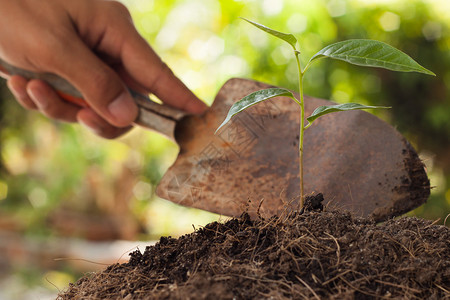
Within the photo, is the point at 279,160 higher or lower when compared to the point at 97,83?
lower

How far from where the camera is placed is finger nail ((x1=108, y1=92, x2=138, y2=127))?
117cm

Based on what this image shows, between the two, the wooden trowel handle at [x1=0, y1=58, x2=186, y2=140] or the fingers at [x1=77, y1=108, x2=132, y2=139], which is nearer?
the wooden trowel handle at [x1=0, y1=58, x2=186, y2=140]

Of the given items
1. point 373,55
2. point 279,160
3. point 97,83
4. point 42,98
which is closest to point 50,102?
point 42,98

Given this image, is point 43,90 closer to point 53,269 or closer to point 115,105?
point 115,105

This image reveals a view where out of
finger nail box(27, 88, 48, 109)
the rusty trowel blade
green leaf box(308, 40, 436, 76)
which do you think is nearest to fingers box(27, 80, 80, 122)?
finger nail box(27, 88, 48, 109)

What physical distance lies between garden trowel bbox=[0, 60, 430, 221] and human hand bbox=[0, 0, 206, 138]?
85 millimetres

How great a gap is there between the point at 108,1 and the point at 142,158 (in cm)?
174

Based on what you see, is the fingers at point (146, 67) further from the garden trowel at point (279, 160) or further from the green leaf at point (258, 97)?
the green leaf at point (258, 97)

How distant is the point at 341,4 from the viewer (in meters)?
1.83

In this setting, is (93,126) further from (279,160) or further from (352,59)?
(352,59)

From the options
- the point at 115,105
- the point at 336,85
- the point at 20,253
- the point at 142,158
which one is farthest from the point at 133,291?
the point at 20,253

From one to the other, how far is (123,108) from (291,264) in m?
0.76

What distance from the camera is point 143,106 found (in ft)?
3.95

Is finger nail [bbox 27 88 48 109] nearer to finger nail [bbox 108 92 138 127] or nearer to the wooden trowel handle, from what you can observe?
the wooden trowel handle
